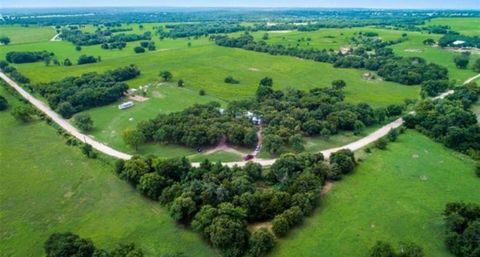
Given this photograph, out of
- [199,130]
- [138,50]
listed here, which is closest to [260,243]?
[199,130]

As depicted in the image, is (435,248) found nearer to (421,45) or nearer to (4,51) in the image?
(421,45)

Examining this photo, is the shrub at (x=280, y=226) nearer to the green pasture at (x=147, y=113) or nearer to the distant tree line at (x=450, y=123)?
the green pasture at (x=147, y=113)

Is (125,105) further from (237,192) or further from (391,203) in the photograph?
(391,203)

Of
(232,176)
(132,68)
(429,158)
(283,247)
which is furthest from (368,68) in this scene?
(283,247)

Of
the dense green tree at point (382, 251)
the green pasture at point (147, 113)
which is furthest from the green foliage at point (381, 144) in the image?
the green pasture at point (147, 113)

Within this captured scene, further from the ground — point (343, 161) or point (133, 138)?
point (133, 138)

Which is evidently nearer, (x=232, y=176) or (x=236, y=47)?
(x=232, y=176)
